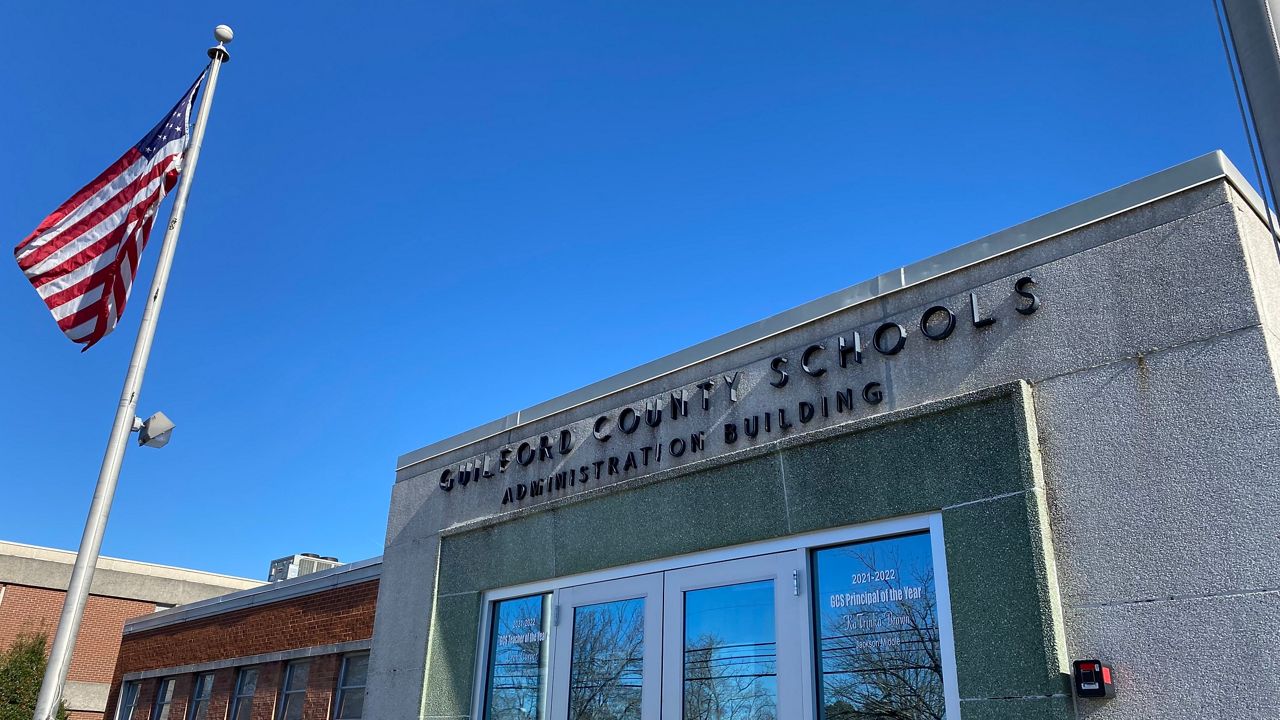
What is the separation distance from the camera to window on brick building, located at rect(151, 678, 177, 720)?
59.6 feet

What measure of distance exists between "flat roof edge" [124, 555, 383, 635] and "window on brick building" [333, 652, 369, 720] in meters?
1.07

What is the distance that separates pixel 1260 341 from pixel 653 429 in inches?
177

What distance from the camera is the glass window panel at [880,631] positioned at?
19.6ft

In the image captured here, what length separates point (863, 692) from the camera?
620 centimetres

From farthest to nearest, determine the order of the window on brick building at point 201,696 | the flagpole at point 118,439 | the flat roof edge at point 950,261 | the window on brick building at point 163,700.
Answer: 1. the window on brick building at point 163,700
2. the window on brick building at point 201,696
3. the flagpole at point 118,439
4. the flat roof edge at point 950,261

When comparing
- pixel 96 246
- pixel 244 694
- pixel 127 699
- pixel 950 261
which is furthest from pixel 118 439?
pixel 127 699

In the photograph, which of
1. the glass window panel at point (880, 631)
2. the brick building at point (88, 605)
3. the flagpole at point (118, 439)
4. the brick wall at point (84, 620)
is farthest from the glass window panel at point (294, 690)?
the brick wall at point (84, 620)

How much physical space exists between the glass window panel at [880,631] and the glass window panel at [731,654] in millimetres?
454

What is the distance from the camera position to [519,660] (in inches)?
344

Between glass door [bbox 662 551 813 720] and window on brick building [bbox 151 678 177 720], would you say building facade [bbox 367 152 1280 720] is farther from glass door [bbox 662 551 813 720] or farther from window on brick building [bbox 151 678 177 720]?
window on brick building [bbox 151 678 177 720]

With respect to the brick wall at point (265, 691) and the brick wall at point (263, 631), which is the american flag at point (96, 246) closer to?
the brick wall at point (263, 631)

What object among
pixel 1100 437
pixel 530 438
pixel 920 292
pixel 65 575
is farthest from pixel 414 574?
pixel 65 575

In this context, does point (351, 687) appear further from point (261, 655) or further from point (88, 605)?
point (88, 605)

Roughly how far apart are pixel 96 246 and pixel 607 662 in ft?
18.6
